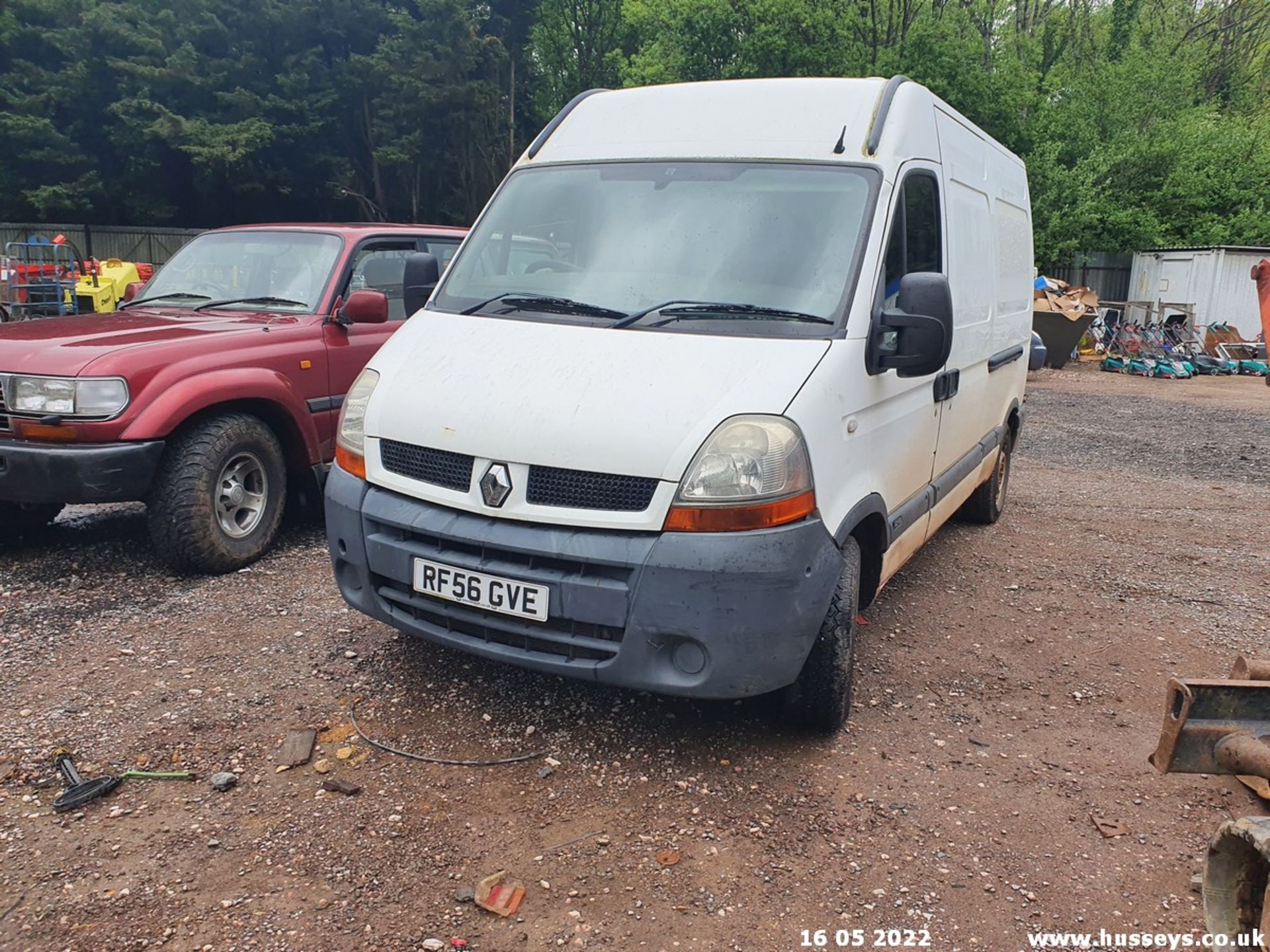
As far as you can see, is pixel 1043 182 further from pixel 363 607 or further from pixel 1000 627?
pixel 363 607

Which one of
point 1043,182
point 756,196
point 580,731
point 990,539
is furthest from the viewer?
point 1043,182

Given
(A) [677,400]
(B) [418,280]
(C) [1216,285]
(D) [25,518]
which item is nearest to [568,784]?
(A) [677,400]

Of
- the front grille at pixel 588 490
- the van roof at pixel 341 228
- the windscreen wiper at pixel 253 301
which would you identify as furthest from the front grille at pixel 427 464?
the van roof at pixel 341 228

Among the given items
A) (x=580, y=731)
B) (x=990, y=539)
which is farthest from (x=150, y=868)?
(x=990, y=539)

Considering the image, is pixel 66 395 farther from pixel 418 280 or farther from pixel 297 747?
pixel 297 747

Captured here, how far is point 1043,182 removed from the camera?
2236 centimetres

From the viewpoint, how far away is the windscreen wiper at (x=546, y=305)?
3.56m

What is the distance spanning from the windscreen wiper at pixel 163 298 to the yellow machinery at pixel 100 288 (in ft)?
36.8

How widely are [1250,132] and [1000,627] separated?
83.2 ft

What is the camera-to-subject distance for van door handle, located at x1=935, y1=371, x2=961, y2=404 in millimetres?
4305

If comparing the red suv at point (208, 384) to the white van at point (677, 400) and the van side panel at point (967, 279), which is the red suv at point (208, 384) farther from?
the van side panel at point (967, 279)

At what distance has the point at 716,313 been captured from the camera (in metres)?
3.43

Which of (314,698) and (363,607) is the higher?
(363,607)

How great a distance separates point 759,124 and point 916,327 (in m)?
1.22
